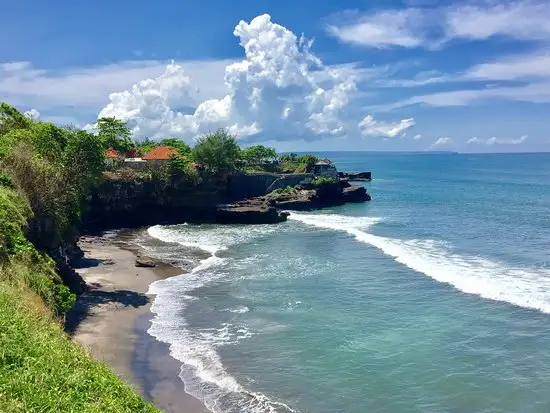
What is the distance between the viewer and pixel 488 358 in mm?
19109

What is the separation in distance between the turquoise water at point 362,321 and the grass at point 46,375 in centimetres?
529

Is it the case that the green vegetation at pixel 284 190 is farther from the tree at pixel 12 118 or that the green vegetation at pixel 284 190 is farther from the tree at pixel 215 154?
the tree at pixel 12 118

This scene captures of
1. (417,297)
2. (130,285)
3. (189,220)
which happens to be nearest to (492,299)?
(417,297)

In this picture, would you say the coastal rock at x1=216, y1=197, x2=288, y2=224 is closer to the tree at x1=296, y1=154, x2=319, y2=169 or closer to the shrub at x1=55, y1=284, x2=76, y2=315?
the tree at x1=296, y1=154, x2=319, y2=169

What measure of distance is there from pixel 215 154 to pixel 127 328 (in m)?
43.5

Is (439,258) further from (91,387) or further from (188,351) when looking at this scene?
(91,387)

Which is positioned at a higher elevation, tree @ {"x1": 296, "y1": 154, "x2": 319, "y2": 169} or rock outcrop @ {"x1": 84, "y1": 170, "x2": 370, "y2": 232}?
tree @ {"x1": 296, "y1": 154, "x2": 319, "y2": 169}

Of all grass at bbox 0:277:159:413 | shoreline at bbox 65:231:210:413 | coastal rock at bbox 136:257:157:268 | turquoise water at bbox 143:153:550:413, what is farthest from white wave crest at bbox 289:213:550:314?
grass at bbox 0:277:159:413

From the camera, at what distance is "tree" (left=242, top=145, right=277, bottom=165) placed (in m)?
82.6

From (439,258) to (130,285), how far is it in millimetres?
19994

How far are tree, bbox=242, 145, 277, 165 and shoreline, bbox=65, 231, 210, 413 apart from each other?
47.5 meters

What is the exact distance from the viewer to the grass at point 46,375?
9.38 m

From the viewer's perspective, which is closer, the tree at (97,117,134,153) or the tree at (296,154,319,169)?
the tree at (97,117,134,153)

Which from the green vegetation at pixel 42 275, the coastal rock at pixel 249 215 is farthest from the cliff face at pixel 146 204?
the green vegetation at pixel 42 275
